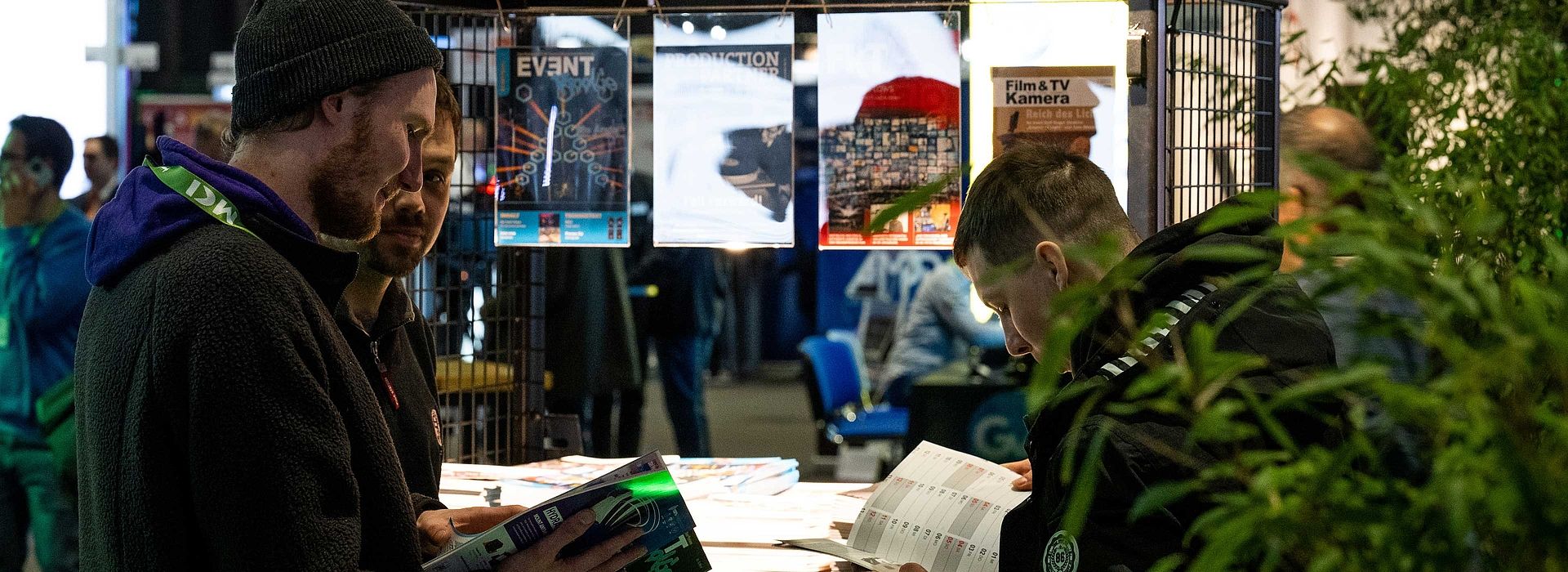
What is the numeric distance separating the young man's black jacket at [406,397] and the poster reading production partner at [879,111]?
2.49 ft

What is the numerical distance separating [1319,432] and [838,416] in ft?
12.8

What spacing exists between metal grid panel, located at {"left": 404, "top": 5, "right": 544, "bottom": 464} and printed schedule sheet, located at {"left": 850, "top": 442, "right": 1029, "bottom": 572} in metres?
0.88

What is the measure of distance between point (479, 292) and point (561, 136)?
360 millimetres

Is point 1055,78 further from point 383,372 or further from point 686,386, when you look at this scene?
point 686,386

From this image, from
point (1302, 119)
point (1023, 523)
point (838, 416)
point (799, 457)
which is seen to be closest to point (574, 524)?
point (1023, 523)

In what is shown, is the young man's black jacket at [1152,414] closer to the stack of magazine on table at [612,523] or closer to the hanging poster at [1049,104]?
the stack of magazine on table at [612,523]

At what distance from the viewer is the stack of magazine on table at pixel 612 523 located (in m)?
1.49

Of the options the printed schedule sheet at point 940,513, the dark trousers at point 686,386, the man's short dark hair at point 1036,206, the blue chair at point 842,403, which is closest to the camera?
the man's short dark hair at point 1036,206

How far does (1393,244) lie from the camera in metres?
0.63

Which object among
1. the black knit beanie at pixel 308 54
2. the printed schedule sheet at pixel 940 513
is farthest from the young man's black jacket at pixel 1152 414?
the black knit beanie at pixel 308 54

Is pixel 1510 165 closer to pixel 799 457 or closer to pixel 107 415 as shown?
pixel 107 415

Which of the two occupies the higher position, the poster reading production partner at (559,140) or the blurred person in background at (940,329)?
the poster reading production partner at (559,140)

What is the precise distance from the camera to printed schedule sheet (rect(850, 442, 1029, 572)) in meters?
1.87

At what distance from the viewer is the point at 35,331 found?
354cm
